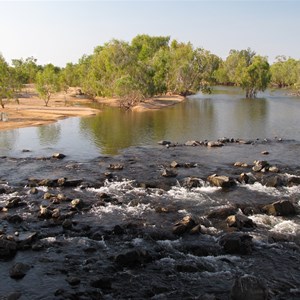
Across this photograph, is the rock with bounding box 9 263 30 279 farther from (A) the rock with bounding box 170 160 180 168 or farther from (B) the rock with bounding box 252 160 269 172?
(B) the rock with bounding box 252 160 269 172

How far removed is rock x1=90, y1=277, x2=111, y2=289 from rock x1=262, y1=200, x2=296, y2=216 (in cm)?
1376

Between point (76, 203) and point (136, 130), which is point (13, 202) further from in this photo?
point (136, 130)

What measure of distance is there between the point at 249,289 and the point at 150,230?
891cm

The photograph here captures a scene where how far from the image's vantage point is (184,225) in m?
23.2

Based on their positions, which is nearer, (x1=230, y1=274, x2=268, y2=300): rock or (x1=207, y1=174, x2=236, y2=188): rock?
(x1=230, y1=274, x2=268, y2=300): rock

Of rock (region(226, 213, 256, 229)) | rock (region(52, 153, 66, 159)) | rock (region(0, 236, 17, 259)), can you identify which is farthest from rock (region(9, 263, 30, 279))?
rock (region(52, 153, 66, 159))

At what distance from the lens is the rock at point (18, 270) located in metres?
18.3

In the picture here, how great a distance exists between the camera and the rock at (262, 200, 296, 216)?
25734mm

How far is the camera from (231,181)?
32781 millimetres

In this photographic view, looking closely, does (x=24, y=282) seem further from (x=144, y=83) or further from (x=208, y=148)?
(x=144, y=83)

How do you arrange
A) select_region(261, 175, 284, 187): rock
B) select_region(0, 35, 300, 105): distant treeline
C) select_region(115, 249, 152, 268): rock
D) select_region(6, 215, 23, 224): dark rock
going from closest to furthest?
select_region(115, 249, 152, 268): rock < select_region(6, 215, 23, 224): dark rock < select_region(261, 175, 284, 187): rock < select_region(0, 35, 300, 105): distant treeline

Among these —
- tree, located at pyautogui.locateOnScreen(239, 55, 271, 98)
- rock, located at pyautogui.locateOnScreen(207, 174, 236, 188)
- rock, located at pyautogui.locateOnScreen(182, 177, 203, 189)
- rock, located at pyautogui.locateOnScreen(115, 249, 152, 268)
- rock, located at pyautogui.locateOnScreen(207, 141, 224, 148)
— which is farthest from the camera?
tree, located at pyautogui.locateOnScreen(239, 55, 271, 98)

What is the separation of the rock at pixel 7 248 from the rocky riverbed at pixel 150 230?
6 cm

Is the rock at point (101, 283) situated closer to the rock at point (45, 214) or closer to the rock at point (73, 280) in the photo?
the rock at point (73, 280)
